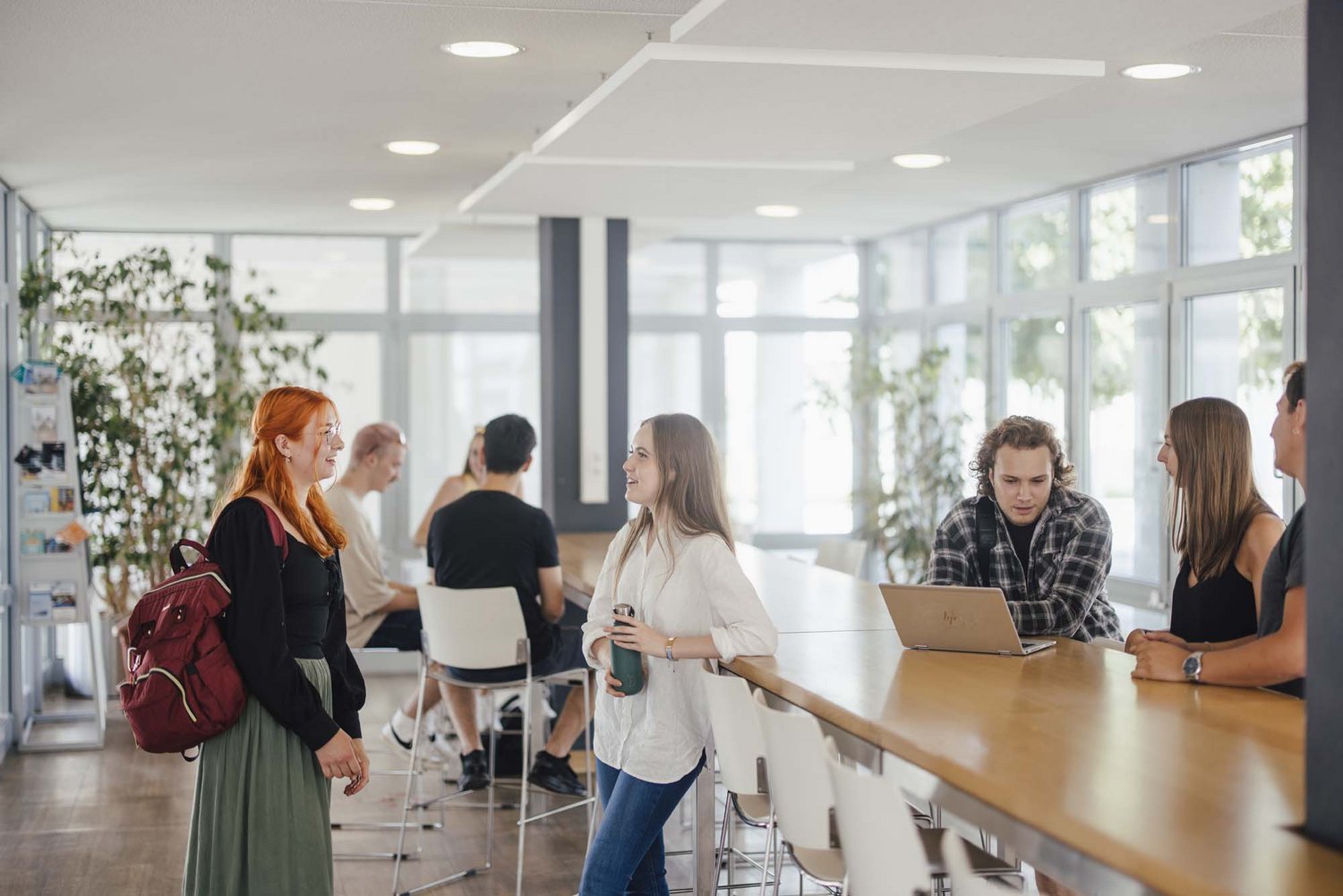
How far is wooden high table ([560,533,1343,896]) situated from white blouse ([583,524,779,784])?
107mm

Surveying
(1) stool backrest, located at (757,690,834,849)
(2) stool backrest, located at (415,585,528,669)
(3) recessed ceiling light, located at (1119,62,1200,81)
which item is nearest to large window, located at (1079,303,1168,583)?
(3) recessed ceiling light, located at (1119,62,1200,81)

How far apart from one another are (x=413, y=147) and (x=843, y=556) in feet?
8.24

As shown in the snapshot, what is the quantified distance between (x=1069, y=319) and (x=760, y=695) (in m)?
5.48

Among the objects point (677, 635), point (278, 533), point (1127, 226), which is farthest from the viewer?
point (1127, 226)

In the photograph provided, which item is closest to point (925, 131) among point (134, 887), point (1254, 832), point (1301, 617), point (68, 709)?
point (1301, 617)

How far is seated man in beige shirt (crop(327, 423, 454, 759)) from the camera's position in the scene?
18.0 ft

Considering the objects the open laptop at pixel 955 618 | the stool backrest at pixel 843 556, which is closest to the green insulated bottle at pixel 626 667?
the open laptop at pixel 955 618

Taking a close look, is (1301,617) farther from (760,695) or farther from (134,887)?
(134,887)

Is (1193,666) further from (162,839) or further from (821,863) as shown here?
(162,839)

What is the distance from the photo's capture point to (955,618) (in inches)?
129

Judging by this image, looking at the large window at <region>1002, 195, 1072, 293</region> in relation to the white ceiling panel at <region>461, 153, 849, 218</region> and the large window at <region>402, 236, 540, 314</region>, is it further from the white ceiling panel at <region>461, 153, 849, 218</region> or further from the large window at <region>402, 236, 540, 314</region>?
the large window at <region>402, 236, 540, 314</region>

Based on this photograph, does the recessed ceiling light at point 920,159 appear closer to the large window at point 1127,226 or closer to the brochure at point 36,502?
the large window at point 1127,226

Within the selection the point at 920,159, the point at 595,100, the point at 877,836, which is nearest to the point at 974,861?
the point at 877,836

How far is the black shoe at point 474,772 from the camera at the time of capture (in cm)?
520
